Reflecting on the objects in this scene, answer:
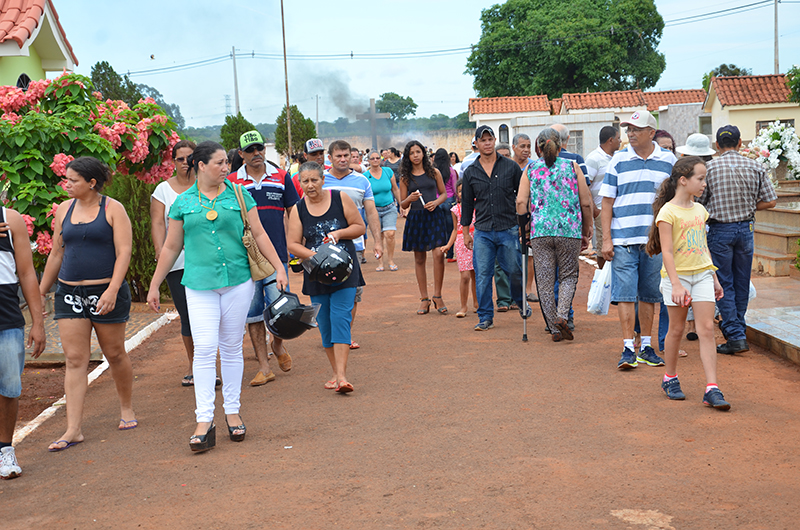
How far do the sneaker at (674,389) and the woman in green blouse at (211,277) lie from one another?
10.0 feet

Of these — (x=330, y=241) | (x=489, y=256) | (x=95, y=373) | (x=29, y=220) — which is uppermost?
(x=29, y=220)

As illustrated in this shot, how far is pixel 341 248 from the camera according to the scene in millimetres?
6043

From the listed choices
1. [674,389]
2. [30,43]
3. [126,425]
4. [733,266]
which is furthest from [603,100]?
[126,425]

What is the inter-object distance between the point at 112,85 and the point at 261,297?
32.5 meters

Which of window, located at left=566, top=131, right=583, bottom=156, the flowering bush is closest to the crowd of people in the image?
the flowering bush

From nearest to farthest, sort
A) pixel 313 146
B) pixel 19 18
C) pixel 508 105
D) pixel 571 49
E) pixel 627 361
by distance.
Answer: pixel 627 361, pixel 313 146, pixel 19 18, pixel 508 105, pixel 571 49

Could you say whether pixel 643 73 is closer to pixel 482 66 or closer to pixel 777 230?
pixel 482 66

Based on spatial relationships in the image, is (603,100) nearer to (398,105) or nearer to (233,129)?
(233,129)

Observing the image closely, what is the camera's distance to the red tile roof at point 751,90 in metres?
33.4

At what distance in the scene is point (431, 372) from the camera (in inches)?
267

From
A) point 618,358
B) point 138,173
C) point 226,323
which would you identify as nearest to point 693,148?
point 618,358

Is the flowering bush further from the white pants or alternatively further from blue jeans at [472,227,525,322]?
blue jeans at [472,227,525,322]

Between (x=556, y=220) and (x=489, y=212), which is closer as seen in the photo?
(x=556, y=220)

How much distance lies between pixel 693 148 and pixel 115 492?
17.8ft
